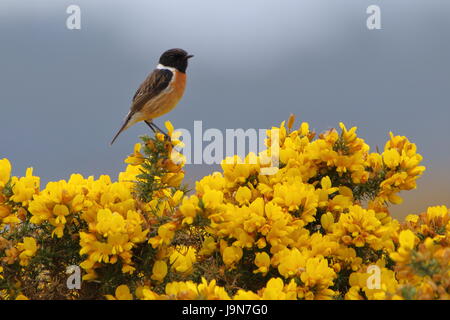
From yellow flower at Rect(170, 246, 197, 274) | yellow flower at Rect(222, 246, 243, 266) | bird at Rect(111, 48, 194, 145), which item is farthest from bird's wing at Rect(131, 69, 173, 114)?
yellow flower at Rect(222, 246, 243, 266)

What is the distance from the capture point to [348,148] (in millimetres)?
3541

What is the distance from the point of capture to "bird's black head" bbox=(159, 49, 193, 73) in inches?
217

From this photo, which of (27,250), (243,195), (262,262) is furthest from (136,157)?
(262,262)

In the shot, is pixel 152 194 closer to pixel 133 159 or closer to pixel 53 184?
pixel 133 159

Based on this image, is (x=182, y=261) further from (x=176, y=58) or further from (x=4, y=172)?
(x=176, y=58)

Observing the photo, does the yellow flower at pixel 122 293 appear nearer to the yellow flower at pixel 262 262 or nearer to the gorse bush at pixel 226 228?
the gorse bush at pixel 226 228

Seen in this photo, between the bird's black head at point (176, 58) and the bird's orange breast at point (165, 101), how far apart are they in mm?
256

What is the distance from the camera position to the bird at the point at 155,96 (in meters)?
5.08

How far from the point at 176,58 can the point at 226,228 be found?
2.83 meters

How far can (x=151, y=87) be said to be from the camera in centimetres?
514

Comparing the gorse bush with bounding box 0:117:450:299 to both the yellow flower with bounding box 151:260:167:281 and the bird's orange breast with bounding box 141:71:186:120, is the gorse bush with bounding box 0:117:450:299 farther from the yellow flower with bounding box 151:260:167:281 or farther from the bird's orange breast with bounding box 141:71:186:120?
the bird's orange breast with bounding box 141:71:186:120

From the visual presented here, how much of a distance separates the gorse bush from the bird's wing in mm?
1459

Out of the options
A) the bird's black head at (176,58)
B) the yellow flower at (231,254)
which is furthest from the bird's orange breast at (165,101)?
the yellow flower at (231,254)

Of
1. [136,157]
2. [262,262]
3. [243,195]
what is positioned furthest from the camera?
[136,157]
